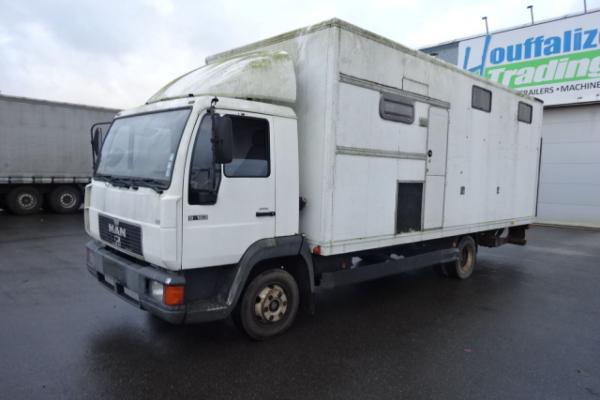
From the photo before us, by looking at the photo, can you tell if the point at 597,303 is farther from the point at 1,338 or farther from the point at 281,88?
the point at 1,338

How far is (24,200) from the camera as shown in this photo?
13672mm

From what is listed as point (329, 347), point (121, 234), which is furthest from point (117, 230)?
point (329, 347)

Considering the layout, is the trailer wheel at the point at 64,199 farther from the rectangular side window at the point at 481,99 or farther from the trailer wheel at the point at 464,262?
the rectangular side window at the point at 481,99

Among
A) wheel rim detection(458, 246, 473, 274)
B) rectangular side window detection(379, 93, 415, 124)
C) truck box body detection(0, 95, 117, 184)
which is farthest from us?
truck box body detection(0, 95, 117, 184)

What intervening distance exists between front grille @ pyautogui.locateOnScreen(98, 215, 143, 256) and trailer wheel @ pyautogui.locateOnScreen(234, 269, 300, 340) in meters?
1.16

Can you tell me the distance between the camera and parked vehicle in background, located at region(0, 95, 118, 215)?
13125 millimetres

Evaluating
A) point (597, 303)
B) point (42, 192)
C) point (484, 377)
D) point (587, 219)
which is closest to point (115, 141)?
point (484, 377)

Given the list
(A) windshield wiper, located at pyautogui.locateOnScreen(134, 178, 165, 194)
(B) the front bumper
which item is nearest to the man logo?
(B) the front bumper

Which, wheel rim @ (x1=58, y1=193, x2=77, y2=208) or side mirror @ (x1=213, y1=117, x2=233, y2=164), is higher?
side mirror @ (x1=213, y1=117, x2=233, y2=164)

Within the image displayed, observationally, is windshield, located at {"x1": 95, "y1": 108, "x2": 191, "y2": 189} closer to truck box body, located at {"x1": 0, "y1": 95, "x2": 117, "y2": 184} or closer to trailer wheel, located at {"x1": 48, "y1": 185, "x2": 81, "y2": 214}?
truck box body, located at {"x1": 0, "y1": 95, "x2": 117, "y2": 184}

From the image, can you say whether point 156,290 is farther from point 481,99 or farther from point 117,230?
point 481,99

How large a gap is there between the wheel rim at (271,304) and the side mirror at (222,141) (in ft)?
4.95

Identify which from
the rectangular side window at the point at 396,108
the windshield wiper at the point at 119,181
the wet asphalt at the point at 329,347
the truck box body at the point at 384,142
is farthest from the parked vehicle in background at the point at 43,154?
the rectangular side window at the point at 396,108

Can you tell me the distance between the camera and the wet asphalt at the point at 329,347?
357 cm
